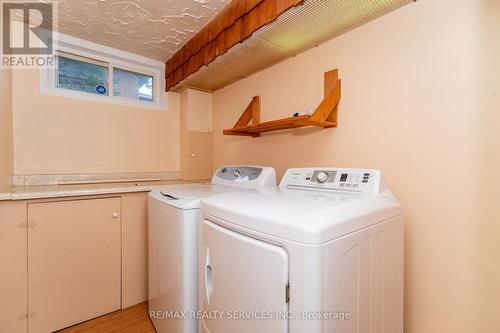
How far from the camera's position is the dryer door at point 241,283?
778mm

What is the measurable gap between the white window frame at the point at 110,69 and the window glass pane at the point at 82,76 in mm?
42

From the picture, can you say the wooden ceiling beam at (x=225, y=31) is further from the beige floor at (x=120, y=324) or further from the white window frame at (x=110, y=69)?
the beige floor at (x=120, y=324)

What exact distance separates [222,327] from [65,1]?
7.10 ft

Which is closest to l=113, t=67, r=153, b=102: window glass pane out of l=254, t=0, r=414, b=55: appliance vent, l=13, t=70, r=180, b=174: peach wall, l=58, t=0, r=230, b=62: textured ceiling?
l=13, t=70, r=180, b=174: peach wall

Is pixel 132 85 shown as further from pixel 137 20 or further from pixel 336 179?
pixel 336 179

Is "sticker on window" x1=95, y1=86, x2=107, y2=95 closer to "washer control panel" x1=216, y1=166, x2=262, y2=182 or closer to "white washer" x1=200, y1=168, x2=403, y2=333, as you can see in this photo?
"washer control panel" x1=216, y1=166, x2=262, y2=182

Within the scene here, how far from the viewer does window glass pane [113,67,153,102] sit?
236 centimetres

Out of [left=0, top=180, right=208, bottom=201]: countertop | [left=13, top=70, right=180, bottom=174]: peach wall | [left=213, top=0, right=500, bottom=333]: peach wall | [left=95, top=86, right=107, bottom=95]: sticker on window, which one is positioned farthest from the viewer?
[left=95, top=86, right=107, bottom=95]: sticker on window

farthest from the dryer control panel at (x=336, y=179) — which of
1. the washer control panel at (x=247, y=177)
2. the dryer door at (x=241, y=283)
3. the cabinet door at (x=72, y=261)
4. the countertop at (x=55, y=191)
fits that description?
the cabinet door at (x=72, y=261)

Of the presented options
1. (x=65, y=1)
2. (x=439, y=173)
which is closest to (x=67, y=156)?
(x=65, y=1)

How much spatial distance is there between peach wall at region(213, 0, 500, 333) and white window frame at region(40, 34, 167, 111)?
71.3 inches

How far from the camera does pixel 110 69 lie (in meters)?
2.28

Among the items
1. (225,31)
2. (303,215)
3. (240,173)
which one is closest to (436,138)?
(303,215)

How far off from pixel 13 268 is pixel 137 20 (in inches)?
74.1
